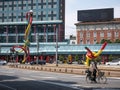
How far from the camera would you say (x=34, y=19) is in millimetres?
137875

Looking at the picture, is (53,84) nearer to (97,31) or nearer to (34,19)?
(97,31)

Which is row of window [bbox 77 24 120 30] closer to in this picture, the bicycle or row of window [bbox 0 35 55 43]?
row of window [bbox 0 35 55 43]

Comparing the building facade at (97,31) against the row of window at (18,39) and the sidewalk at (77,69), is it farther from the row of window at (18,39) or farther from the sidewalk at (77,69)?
the sidewalk at (77,69)

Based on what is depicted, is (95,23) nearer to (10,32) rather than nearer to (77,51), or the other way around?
(77,51)

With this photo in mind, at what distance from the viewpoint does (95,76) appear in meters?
26.1

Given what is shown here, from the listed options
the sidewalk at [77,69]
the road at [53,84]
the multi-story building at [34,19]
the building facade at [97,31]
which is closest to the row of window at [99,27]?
the building facade at [97,31]

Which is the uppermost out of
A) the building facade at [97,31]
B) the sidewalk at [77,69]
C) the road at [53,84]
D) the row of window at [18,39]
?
the building facade at [97,31]

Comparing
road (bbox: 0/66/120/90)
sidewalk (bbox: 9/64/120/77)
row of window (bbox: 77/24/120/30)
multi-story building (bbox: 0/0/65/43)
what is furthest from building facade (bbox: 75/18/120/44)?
road (bbox: 0/66/120/90)

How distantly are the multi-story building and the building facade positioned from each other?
347 inches

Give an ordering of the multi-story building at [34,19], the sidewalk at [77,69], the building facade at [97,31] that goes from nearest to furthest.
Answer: the sidewalk at [77,69]
the building facade at [97,31]
the multi-story building at [34,19]

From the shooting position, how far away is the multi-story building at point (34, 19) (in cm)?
12925

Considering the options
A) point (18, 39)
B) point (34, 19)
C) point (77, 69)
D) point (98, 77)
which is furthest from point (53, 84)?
point (34, 19)

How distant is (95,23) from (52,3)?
2143 centimetres

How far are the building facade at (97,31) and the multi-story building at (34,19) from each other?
28.9ft
